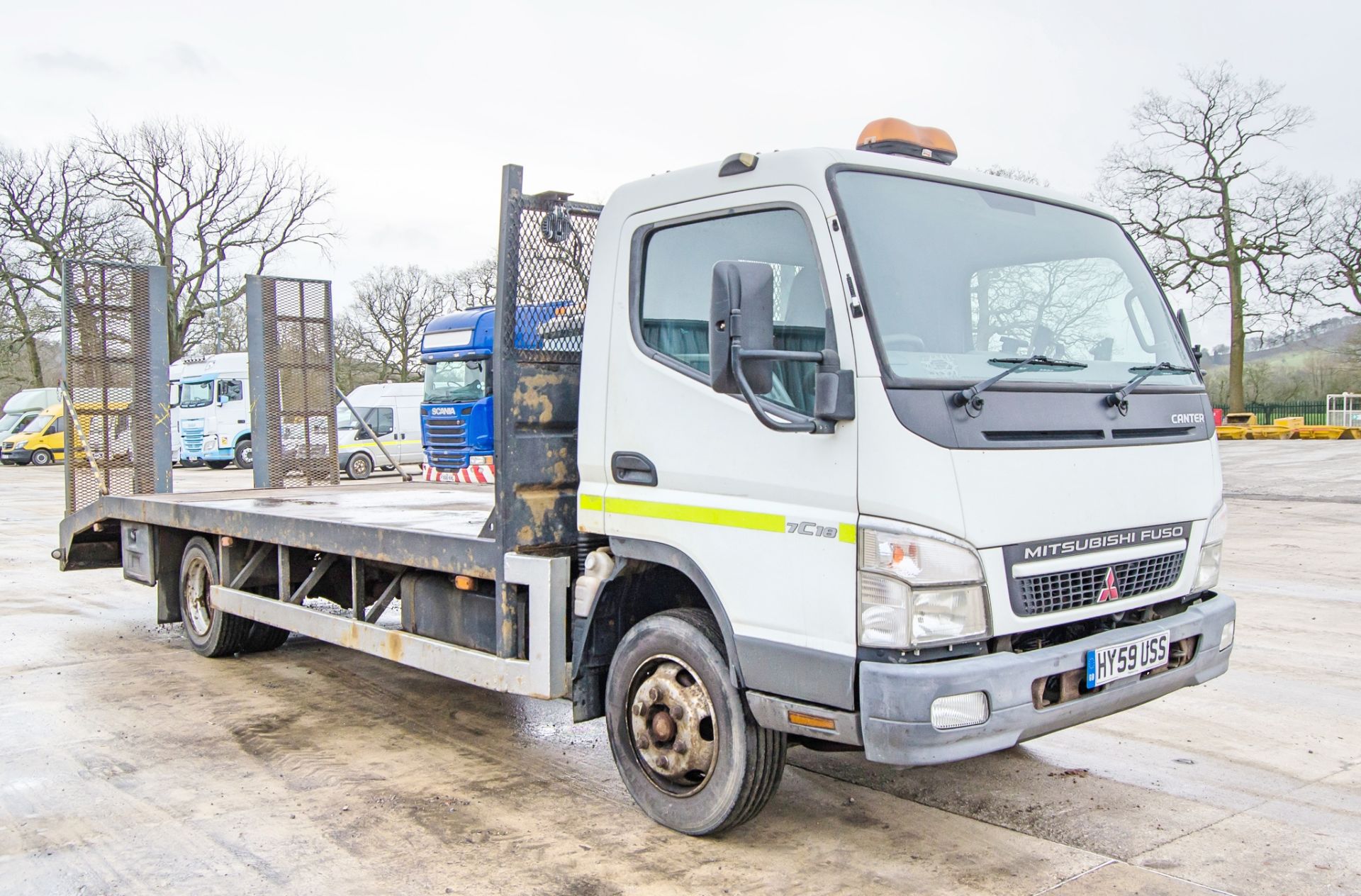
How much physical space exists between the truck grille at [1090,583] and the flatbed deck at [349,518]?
2111mm

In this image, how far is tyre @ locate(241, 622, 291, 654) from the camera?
24.1 feet

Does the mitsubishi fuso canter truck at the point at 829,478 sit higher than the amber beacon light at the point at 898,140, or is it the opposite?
the amber beacon light at the point at 898,140

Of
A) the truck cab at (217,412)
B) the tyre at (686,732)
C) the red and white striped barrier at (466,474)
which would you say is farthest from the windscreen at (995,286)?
the truck cab at (217,412)

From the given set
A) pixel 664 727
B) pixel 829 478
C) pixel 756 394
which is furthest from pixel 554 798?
pixel 756 394

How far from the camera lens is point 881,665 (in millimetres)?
3371

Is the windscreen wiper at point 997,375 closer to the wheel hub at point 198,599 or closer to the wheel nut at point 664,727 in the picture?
the wheel nut at point 664,727

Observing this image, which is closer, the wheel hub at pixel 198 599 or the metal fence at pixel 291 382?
the wheel hub at pixel 198 599

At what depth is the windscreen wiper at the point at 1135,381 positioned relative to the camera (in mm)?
3869

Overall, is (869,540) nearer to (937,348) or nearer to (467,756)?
(937,348)

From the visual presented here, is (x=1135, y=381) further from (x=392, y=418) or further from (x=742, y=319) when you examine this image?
(x=392, y=418)

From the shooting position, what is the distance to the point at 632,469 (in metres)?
4.23

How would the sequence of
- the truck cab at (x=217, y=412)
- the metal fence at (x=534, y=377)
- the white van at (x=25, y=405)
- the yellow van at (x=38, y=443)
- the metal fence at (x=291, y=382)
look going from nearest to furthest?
the metal fence at (x=534, y=377) → the metal fence at (x=291, y=382) → the truck cab at (x=217, y=412) → the yellow van at (x=38, y=443) → the white van at (x=25, y=405)

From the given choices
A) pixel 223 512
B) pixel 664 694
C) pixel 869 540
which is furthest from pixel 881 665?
pixel 223 512

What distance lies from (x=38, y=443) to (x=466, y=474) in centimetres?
2346
